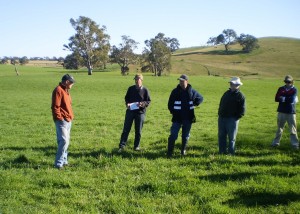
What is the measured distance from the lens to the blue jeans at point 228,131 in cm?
1011

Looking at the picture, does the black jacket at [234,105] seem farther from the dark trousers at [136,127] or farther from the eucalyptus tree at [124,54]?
the eucalyptus tree at [124,54]

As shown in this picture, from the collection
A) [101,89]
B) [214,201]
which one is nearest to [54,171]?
[214,201]

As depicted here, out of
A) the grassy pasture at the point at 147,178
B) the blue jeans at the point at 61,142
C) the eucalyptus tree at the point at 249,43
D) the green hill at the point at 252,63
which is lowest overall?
the grassy pasture at the point at 147,178

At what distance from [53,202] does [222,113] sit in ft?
18.8

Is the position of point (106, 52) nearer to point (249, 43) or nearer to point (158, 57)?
point (158, 57)

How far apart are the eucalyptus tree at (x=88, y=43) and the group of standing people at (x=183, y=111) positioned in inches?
3002

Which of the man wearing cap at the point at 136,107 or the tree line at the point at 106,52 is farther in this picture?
the tree line at the point at 106,52

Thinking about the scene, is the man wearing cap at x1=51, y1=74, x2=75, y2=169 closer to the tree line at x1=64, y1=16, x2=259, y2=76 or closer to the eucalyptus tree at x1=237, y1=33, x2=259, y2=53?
the tree line at x1=64, y1=16, x2=259, y2=76

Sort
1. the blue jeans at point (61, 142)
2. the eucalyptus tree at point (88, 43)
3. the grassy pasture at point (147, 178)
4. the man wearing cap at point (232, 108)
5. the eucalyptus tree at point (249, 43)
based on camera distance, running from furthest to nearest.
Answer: the eucalyptus tree at point (249, 43)
the eucalyptus tree at point (88, 43)
the man wearing cap at point (232, 108)
the blue jeans at point (61, 142)
the grassy pasture at point (147, 178)

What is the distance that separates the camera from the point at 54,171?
28.4 feet

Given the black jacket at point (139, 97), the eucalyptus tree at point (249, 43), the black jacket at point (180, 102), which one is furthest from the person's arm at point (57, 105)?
the eucalyptus tree at point (249, 43)

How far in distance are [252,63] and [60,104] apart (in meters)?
121

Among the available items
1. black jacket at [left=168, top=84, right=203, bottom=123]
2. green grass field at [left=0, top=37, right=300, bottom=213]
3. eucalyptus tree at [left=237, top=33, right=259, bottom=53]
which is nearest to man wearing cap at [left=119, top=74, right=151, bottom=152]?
green grass field at [left=0, top=37, right=300, bottom=213]

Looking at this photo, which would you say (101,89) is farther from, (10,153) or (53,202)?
(53,202)
